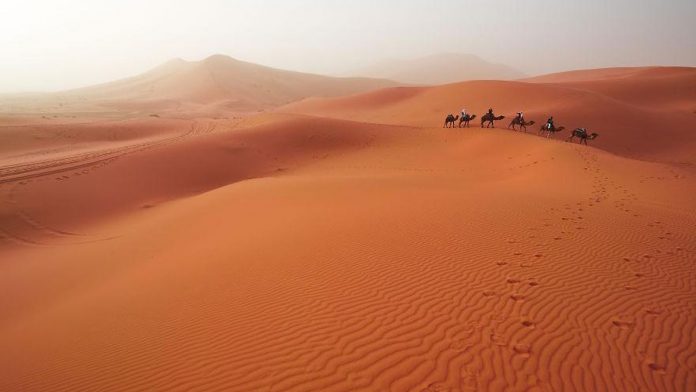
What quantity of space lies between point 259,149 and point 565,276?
55.6 feet

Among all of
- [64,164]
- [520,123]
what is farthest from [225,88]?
[520,123]

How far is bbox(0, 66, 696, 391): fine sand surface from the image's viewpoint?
3797 mm

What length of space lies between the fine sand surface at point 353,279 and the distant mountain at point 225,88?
3881 cm

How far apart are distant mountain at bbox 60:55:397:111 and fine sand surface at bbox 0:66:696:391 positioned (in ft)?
127

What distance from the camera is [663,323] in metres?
4.25

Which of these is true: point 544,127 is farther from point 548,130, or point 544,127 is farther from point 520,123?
point 520,123

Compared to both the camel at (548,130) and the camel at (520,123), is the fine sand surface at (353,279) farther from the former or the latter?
the camel at (520,123)

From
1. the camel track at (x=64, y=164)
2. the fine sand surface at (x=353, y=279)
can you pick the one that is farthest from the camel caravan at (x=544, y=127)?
the camel track at (x=64, y=164)

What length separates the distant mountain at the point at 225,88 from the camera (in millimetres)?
53375

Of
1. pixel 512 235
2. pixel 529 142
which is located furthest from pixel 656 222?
pixel 529 142

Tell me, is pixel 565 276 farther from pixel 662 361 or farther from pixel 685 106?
pixel 685 106

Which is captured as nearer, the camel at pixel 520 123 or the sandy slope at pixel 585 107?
the camel at pixel 520 123

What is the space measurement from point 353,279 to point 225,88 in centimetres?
6380

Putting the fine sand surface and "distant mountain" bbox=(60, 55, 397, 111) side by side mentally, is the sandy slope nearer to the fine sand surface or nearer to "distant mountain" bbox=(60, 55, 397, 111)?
the fine sand surface
